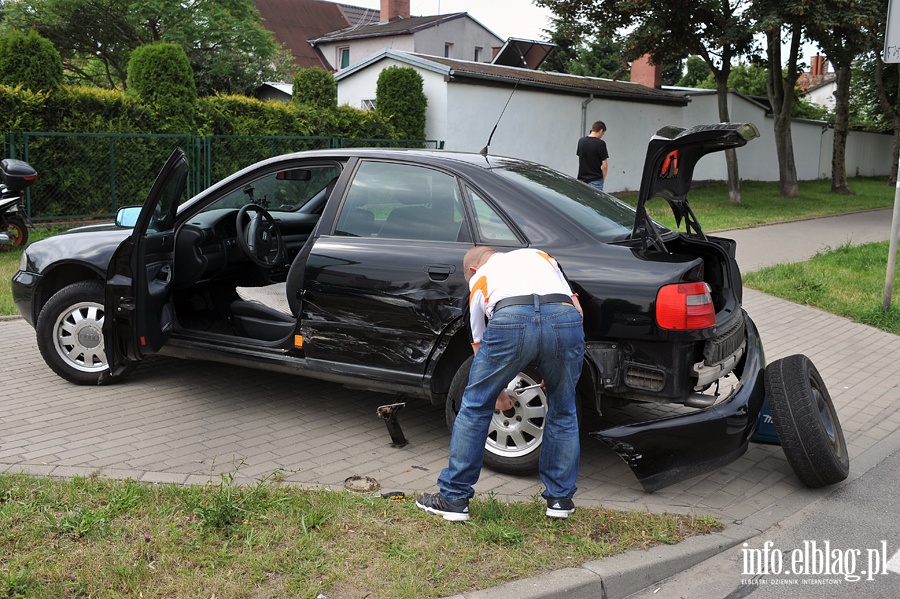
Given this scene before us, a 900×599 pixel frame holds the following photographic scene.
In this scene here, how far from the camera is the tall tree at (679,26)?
21469mm

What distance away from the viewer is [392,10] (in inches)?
1850

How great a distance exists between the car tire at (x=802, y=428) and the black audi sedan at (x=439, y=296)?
1cm

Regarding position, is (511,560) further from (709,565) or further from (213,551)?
(213,551)

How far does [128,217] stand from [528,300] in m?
3.48

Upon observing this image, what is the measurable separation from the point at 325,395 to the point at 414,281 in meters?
1.63

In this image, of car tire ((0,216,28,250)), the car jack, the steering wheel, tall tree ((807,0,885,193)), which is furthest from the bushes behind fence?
tall tree ((807,0,885,193))

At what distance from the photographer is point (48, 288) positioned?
20.2 ft

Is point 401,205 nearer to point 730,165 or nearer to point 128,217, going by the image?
point 128,217

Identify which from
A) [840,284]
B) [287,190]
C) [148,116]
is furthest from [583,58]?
[287,190]

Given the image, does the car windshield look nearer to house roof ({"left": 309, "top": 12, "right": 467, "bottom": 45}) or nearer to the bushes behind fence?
the bushes behind fence

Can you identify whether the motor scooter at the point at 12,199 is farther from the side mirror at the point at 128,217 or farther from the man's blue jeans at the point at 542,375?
the man's blue jeans at the point at 542,375

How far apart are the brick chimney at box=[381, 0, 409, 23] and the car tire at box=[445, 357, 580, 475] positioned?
148 ft

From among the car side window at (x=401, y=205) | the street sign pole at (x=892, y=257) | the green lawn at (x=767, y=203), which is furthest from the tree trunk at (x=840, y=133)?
the car side window at (x=401, y=205)

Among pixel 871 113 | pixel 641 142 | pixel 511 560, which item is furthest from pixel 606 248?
pixel 871 113
